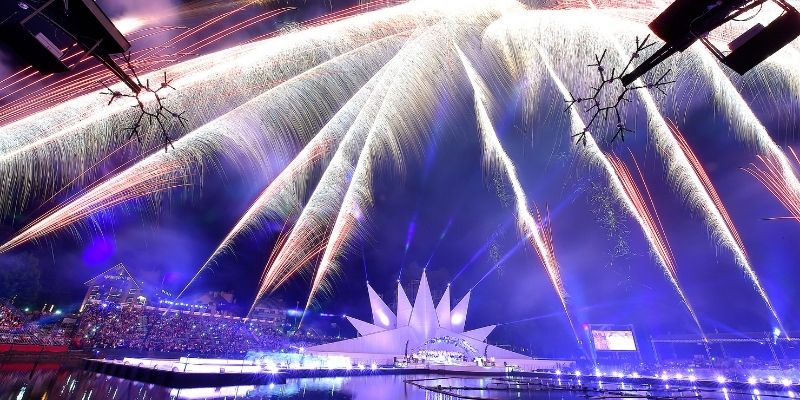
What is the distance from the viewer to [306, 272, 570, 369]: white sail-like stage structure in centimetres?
3027

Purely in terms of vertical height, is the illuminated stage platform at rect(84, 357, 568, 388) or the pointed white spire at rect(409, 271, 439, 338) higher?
the pointed white spire at rect(409, 271, 439, 338)

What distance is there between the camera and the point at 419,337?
3609cm

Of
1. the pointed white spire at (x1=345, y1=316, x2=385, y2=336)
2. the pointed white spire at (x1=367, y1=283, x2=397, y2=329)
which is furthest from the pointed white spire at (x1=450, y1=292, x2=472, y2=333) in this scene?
the pointed white spire at (x1=345, y1=316, x2=385, y2=336)

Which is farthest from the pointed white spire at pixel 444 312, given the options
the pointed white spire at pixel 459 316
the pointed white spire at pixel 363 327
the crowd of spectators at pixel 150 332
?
the crowd of spectators at pixel 150 332

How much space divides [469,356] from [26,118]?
114ft

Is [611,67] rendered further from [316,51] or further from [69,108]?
[69,108]

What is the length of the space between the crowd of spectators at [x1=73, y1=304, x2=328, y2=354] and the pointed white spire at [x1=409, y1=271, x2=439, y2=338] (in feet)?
42.3

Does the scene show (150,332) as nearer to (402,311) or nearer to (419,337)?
(402,311)

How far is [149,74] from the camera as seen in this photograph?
9414 millimetres

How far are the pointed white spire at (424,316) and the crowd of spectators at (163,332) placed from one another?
12905 mm

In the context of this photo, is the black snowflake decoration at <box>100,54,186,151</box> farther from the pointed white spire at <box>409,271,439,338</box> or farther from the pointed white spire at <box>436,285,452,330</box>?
the pointed white spire at <box>436,285,452,330</box>

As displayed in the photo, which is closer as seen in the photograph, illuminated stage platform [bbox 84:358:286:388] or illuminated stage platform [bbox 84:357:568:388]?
illuminated stage platform [bbox 84:358:286:388]

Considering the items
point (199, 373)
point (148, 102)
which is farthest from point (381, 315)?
point (148, 102)

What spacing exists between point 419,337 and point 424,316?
227 centimetres
